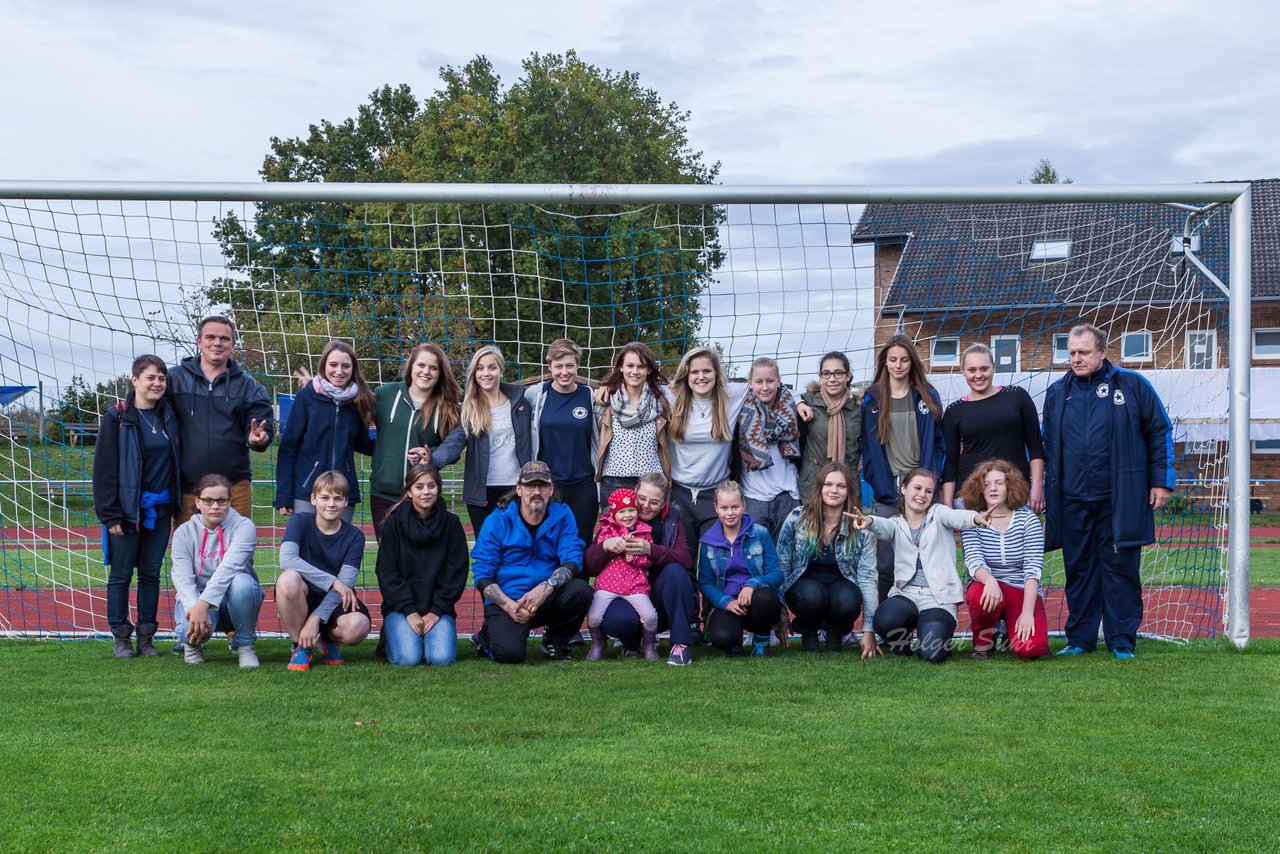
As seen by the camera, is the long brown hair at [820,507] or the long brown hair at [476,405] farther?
the long brown hair at [476,405]

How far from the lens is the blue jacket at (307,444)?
256 inches

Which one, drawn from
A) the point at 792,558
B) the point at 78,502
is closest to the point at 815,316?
the point at 792,558

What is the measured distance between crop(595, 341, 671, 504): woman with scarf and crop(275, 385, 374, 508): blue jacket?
1488 millimetres

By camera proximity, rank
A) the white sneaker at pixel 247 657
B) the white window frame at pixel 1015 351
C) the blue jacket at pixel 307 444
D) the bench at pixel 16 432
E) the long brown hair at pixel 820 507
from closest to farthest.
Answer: the white sneaker at pixel 247 657 < the long brown hair at pixel 820 507 < the blue jacket at pixel 307 444 < the white window frame at pixel 1015 351 < the bench at pixel 16 432

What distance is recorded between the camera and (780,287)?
767 cm

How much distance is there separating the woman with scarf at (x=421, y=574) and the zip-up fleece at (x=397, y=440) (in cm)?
22

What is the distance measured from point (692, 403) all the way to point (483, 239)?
215 inches

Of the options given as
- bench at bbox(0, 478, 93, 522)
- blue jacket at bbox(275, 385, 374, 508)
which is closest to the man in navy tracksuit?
blue jacket at bbox(275, 385, 374, 508)

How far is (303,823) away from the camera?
3479mm

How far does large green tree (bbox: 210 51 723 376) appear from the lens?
8.23m

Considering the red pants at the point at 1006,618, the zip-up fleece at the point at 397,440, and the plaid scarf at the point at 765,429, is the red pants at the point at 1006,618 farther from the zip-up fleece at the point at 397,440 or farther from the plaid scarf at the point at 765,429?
the zip-up fleece at the point at 397,440

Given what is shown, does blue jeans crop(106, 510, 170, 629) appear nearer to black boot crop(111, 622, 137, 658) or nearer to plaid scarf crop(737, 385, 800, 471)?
black boot crop(111, 622, 137, 658)

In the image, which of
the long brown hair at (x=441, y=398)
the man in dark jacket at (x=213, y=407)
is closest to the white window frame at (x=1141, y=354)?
the long brown hair at (x=441, y=398)

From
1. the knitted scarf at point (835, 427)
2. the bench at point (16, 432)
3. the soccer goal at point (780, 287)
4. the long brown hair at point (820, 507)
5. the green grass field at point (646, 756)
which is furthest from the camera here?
the bench at point (16, 432)
